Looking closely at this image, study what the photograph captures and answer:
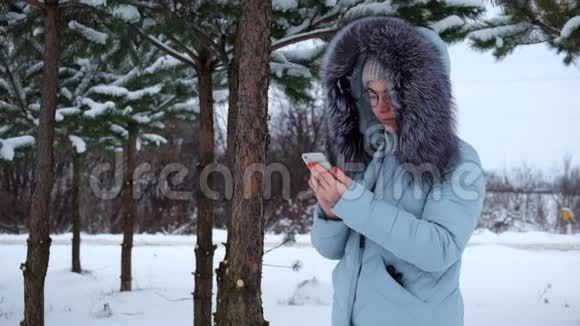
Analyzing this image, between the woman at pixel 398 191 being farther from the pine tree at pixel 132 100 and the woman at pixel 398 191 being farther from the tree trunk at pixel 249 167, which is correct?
the pine tree at pixel 132 100

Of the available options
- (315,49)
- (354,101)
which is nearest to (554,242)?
(315,49)

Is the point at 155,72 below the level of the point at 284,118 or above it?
below

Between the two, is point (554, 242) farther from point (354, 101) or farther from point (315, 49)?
point (354, 101)

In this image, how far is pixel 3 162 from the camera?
6.12 meters

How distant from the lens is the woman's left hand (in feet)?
4.39

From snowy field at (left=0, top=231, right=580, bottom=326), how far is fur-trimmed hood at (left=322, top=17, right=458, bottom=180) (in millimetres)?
4976

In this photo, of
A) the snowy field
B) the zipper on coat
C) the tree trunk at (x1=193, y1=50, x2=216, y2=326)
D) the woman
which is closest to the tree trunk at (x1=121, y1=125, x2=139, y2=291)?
the snowy field

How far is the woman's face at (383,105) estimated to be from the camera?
5.17 ft

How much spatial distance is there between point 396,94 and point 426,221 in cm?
40

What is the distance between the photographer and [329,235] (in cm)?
154

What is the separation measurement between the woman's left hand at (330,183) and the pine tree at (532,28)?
14.0 ft

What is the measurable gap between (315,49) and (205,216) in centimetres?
189

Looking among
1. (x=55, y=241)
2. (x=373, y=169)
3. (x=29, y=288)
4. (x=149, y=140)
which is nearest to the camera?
(x=373, y=169)

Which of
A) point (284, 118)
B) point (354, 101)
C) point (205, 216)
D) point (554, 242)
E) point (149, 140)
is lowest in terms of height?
point (554, 242)
